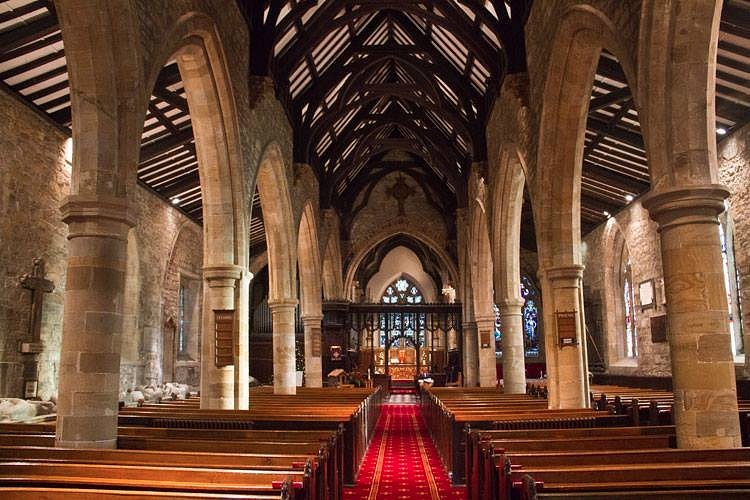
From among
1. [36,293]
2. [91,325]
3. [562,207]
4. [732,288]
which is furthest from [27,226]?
[732,288]

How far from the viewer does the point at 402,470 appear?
8.41 meters

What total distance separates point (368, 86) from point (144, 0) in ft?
38.3

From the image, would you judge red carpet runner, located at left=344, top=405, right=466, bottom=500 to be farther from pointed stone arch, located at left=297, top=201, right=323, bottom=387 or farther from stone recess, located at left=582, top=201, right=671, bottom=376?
stone recess, located at left=582, top=201, right=671, bottom=376

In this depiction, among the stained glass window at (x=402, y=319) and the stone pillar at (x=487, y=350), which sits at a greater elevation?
the stained glass window at (x=402, y=319)

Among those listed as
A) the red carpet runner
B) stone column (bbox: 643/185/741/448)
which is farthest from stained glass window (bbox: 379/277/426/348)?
stone column (bbox: 643/185/741/448)

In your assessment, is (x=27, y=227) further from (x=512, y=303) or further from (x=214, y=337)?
(x=512, y=303)

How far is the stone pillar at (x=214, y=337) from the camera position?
381 inches

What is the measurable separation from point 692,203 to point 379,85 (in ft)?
44.8

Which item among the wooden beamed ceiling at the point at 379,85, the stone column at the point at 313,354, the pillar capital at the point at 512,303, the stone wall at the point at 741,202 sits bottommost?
the stone column at the point at 313,354

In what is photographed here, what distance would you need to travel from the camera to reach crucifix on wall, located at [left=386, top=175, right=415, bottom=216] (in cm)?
2520

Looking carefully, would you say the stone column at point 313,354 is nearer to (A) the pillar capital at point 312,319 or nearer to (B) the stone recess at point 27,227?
(A) the pillar capital at point 312,319

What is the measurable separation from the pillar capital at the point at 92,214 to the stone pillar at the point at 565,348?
20.5 feet

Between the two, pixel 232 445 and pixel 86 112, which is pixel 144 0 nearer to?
pixel 86 112

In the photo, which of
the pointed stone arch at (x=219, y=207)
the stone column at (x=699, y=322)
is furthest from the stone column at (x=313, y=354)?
the stone column at (x=699, y=322)
